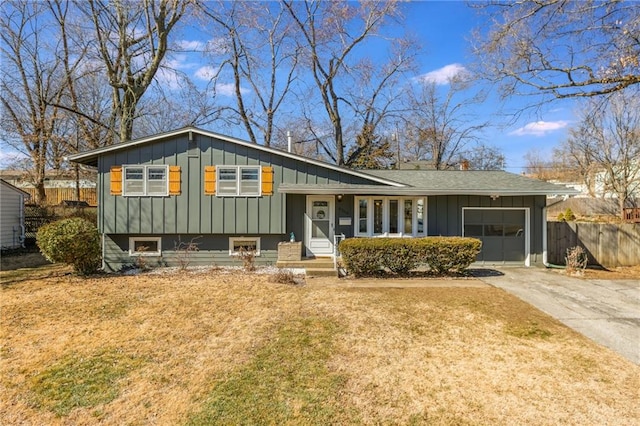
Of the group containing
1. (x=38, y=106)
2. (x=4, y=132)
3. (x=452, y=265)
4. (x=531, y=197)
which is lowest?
(x=452, y=265)

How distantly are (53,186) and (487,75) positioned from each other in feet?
110

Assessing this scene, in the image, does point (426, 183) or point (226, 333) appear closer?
point (226, 333)

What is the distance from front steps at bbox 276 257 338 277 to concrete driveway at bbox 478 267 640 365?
419 cm

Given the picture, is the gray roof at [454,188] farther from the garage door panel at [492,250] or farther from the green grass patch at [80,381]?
the green grass patch at [80,381]

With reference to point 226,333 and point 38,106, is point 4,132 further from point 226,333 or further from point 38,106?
point 226,333

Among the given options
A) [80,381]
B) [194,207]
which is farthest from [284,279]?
[80,381]

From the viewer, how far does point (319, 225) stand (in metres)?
10.6

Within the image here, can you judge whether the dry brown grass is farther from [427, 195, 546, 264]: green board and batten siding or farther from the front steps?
[427, 195, 546, 264]: green board and batten siding

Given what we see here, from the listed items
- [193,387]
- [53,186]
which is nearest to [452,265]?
[193,387]

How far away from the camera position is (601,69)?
8797 millimetres

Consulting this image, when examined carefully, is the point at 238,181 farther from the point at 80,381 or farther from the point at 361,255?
the point at 80,381

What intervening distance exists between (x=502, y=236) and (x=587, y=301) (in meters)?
3.92

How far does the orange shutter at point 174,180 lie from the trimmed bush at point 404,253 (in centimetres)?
537

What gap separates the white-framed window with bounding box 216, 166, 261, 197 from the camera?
10.0 meters
